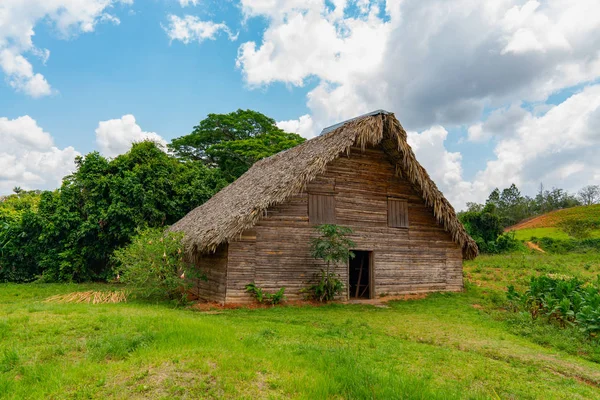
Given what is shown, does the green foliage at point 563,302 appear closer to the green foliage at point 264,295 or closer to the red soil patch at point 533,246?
the green foliage at point 264,295

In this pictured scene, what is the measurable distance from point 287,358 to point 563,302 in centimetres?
670

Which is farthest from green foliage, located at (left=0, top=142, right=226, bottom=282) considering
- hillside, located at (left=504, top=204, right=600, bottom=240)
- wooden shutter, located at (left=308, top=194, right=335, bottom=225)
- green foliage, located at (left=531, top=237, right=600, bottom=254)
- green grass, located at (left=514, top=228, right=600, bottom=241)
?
hillside, located at (left=504, top=204, right=600, bottom=240)

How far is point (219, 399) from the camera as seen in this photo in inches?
162

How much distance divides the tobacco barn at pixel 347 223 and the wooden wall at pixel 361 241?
0.09 ft

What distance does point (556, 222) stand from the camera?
140ft

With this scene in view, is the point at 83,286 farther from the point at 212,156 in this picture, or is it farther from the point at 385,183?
the point at 212,156

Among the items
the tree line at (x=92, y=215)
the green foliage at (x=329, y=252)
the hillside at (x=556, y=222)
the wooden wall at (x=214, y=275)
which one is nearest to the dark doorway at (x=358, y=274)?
the green foliage at (x=329, y=252)

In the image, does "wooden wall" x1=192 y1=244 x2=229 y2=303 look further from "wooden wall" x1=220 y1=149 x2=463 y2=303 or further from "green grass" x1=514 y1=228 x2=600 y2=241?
"green grass" x1=514 y1=228 x2=600 y2=241

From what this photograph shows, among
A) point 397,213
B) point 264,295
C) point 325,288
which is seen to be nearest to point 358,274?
point 397,213

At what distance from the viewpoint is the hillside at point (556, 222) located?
3800cm

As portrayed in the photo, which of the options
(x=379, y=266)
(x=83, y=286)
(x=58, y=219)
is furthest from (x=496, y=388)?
(x=58, y=219)

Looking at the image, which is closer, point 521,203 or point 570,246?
point 570,246

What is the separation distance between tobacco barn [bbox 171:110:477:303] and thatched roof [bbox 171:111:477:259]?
31 mm

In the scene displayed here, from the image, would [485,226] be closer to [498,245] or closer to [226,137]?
[498,245]
